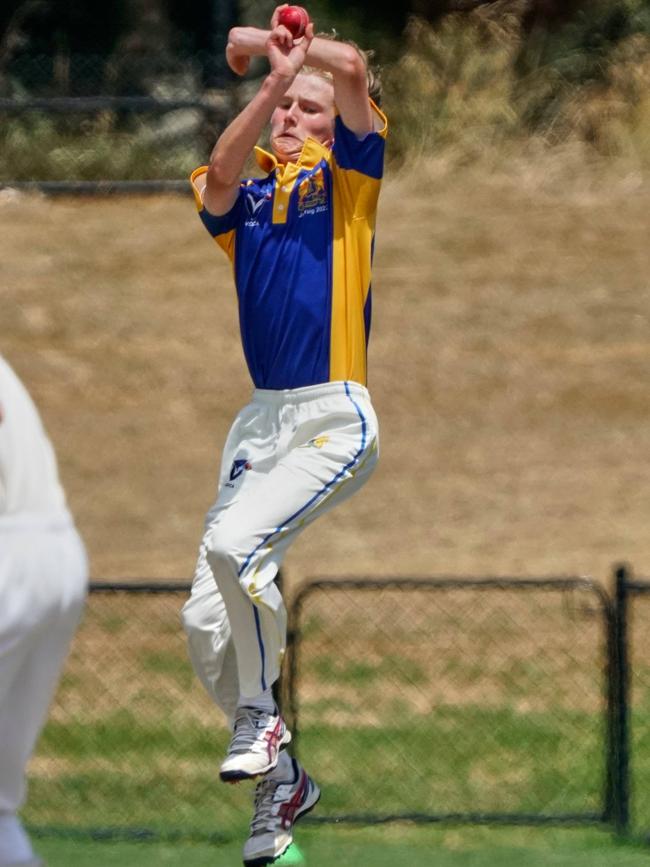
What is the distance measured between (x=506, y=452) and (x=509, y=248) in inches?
104

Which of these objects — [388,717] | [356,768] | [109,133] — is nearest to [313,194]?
[356,768]

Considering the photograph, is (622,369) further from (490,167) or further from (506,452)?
(490,167)

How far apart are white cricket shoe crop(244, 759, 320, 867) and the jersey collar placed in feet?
6.12

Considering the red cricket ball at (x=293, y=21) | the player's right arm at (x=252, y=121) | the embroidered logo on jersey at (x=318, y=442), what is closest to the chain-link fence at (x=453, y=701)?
the embroidered logo on jersey at (x=318, y=442)

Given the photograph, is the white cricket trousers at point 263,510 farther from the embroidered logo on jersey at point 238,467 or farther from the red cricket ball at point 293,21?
the red cricket ball at point 293,21

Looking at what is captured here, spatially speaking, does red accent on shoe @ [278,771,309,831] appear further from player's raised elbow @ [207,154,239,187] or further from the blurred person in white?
player's raised elbow @ [207,154,239,187]

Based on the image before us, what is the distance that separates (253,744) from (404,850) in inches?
79.1

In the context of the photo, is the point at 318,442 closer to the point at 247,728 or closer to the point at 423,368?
the point at 247,728

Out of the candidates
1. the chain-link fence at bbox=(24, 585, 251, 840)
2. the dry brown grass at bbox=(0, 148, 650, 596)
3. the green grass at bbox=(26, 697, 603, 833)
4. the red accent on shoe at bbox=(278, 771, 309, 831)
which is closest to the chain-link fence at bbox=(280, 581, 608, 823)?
the green grass at bbox=(26, 697, 603, 833)

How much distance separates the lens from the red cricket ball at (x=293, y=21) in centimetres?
539

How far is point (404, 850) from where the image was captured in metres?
7.25

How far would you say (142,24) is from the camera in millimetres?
18609

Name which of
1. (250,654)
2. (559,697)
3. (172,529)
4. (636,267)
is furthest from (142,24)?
(250,654)

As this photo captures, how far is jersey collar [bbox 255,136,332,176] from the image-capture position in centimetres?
586
